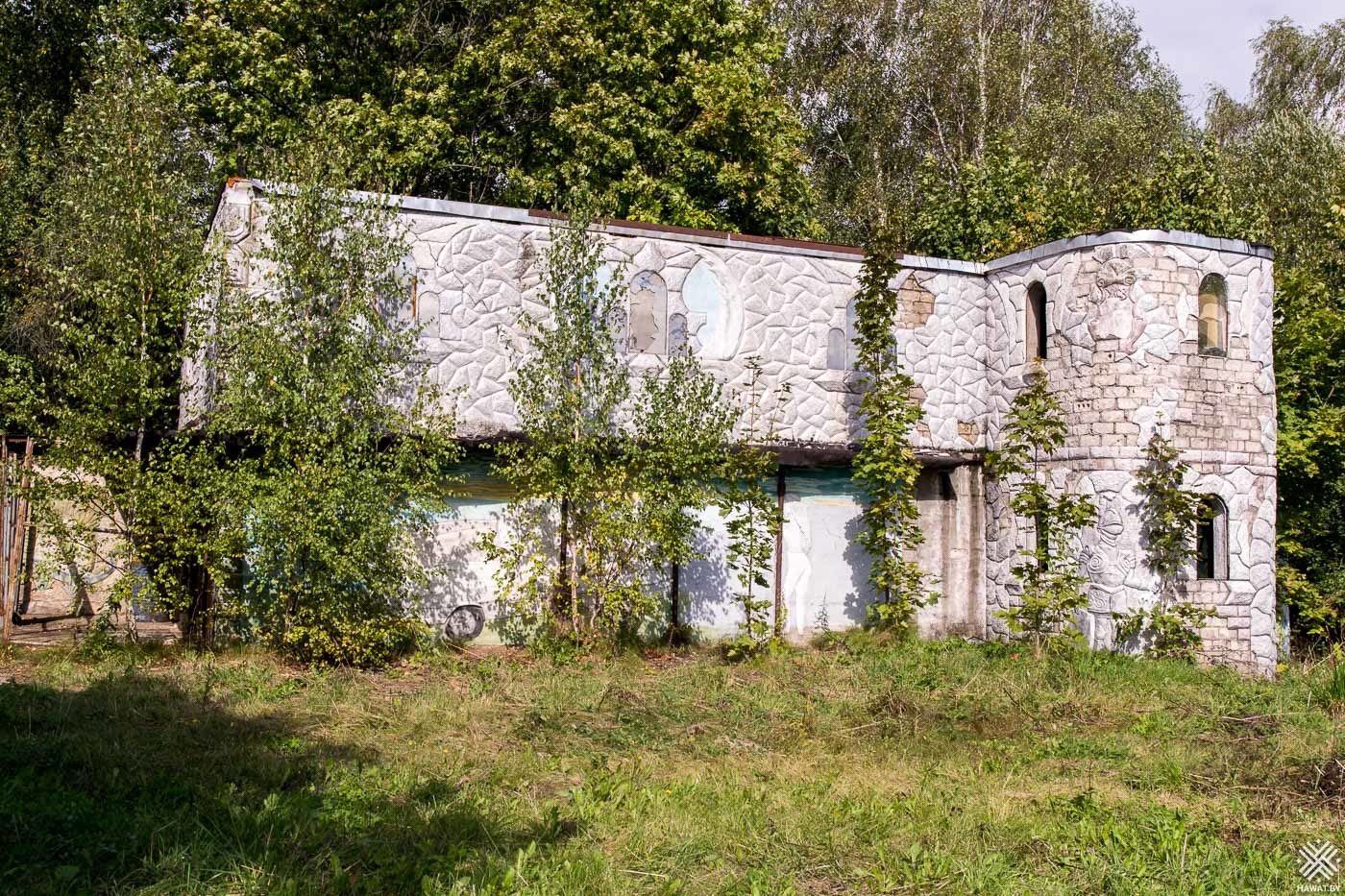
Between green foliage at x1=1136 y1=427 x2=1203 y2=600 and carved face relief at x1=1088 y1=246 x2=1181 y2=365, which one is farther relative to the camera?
carved face relief at x1=1088 y1=246 x2=1181 y2=365

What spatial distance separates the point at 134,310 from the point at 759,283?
7.98 metres

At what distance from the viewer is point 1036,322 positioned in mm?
15586

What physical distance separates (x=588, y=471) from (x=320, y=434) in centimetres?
314

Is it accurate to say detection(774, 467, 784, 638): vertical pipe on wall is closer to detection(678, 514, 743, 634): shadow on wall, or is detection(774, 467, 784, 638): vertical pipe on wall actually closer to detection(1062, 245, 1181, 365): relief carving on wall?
detection(678, 514, 743, 634): shadow on wall

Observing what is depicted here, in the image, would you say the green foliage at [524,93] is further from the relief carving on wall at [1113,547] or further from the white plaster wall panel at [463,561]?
the relief carving on wall at [1113,547]

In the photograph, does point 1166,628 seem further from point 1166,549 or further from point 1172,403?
point 1172,403

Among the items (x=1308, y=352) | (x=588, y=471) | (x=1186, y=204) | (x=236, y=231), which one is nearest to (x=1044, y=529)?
(x=1308, y=352)

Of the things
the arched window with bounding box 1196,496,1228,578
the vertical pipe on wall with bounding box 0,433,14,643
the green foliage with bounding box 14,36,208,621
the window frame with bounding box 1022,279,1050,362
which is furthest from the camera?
the window frame with bounding box 1022,279,1050,362

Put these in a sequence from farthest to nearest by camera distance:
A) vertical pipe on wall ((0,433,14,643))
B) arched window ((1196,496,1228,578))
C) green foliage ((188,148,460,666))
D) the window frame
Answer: the window frame, arched window ((1196,496,1228,578)), vertical pipe on wall ((0,433,14,643)), green foliage ((188,148,460,666))

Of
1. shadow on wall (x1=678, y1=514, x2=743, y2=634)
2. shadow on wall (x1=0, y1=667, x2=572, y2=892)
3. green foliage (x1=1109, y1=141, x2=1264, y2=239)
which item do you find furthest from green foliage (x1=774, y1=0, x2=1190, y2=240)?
shadow on wall (x1=0, y1=667, x2=572, y2=892)

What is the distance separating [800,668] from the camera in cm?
1298

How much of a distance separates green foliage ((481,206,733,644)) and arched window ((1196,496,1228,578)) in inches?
254

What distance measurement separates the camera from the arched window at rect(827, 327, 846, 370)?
1549 centimetres

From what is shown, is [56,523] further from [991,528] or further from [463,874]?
[991,528]
